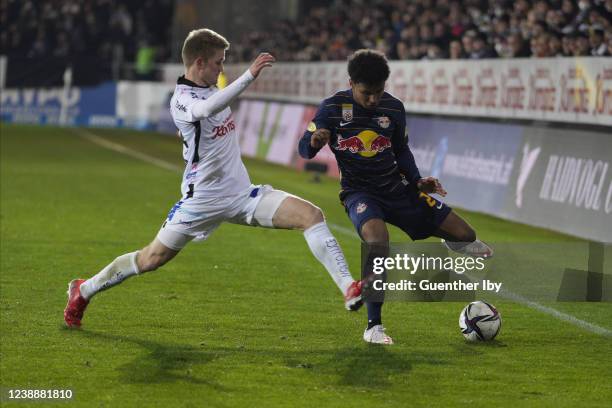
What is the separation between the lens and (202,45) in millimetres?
7621

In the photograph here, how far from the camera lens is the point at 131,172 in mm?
23734

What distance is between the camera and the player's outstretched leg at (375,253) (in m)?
7.63

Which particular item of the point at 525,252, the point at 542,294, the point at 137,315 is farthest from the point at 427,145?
the point at 137,315

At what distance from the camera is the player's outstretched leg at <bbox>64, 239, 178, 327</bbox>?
7.92 meters

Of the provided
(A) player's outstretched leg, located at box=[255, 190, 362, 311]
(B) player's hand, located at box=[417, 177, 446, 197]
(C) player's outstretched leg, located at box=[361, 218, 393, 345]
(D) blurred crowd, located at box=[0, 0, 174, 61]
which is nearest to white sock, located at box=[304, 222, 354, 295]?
(A) player's outstretched leg, located at box=[255, 190, 362, 311]

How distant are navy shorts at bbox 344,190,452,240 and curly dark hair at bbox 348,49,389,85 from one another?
0.85 metres

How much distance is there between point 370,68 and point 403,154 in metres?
0.84

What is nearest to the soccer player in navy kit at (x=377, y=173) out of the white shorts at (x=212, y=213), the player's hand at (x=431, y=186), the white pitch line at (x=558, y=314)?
the player's hand at (x=431, y=186)

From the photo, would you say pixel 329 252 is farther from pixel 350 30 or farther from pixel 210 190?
pixel 350 30

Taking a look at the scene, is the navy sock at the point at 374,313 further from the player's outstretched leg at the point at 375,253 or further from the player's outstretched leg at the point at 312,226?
the player's outstretched leg at the point at 312,226

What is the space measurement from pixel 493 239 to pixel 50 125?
30131mm

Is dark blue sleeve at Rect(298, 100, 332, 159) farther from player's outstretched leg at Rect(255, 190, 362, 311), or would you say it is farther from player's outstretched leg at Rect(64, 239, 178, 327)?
player's outstretched leg at Rect(64, 239, 178, 327)

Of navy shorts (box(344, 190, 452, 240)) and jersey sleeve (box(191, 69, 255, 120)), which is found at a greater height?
jersey sleeve (box(191, 69, 255, 120))

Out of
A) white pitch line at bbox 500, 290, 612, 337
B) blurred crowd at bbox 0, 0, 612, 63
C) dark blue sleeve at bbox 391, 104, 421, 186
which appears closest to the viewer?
dark blue sleeve at bbox 391, 104, 421, 186
